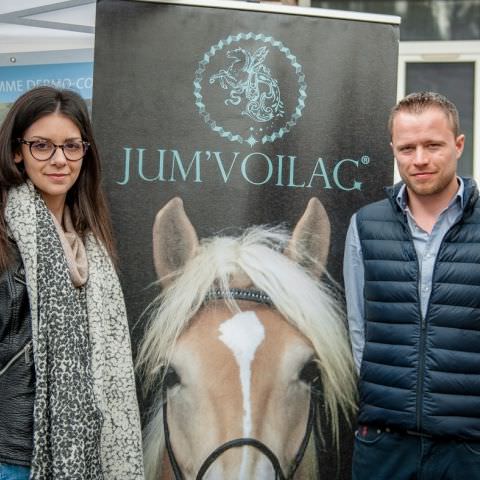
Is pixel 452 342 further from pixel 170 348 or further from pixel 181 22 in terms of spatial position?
pixel 181 22

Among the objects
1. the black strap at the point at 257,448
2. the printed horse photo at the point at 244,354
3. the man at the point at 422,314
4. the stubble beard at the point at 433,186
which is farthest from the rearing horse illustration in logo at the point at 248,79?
the black strap at the point at 257,448

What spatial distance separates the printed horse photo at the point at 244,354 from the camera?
2500 millimetres

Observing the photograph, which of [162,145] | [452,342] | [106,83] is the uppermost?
[106,83]

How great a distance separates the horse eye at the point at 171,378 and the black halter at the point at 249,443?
0.01 meters

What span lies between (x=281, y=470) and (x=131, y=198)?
39.0 inches

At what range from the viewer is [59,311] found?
183 cm

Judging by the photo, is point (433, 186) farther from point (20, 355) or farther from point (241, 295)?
point (20, 355)

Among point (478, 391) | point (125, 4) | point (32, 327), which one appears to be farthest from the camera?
point (125, 4)

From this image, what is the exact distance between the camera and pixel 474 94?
12.8ft

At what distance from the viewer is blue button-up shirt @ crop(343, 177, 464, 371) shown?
2115 mm

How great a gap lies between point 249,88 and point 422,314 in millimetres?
929

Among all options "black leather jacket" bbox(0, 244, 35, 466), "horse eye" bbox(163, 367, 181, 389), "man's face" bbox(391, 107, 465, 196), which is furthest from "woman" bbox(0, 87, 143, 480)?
"man's face" bbox(391, 107, 465, 196)

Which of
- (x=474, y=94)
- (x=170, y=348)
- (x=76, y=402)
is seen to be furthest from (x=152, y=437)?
(x=474, y=94)

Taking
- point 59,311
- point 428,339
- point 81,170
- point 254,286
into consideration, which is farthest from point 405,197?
point 59,311
